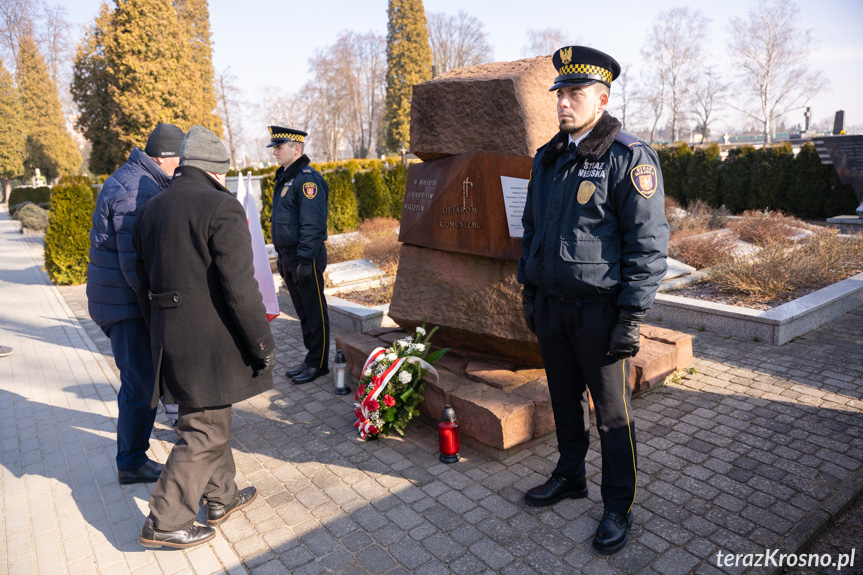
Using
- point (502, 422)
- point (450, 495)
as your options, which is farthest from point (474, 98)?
point (450, 495)

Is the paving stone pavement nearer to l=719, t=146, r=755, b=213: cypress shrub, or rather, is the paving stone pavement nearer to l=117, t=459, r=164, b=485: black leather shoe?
l=117, t=459, r=164, b=485: black leather shoe

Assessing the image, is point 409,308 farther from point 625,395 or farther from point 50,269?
point 50,269

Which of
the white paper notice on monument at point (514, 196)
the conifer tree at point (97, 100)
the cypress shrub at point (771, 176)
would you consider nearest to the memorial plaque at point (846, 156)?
the cypress shrub at point (771, 176)

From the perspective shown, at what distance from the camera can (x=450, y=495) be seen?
318 centimetres

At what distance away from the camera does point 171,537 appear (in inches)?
109

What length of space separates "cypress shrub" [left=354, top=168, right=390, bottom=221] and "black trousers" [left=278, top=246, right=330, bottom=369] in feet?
32.6

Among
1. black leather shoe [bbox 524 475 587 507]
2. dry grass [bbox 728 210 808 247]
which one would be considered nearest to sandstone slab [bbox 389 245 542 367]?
black leather shoe [bbox 524 475 587 507]

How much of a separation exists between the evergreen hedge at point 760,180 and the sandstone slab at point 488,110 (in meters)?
11.7

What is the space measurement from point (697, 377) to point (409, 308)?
98.8 inches

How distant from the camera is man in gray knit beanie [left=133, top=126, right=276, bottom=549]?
2.64 metres

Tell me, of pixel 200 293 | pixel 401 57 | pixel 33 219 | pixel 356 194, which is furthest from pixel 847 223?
pixel 401 57

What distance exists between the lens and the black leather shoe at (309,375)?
5.04 m

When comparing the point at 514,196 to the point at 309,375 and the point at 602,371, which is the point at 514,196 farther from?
the point at 309,375
